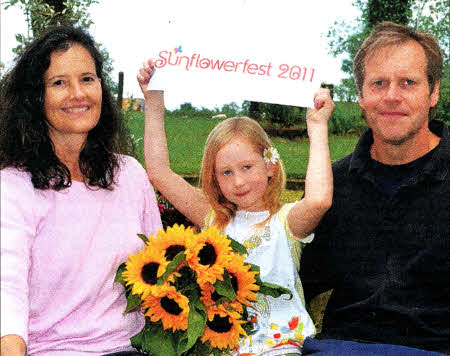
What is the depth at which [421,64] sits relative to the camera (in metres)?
2.70

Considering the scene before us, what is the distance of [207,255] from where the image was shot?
84.5 inches

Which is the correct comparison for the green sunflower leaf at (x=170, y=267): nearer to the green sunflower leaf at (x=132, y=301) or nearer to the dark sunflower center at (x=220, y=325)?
the green sunflower leaf at (x=132, y=301)

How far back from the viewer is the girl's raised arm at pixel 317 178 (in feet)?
8.41

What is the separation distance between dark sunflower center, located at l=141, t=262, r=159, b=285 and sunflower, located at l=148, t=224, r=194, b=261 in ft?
0.18

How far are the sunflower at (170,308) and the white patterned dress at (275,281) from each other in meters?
0.43

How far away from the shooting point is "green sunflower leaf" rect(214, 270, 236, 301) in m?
2.13

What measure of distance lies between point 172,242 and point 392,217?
105 cm

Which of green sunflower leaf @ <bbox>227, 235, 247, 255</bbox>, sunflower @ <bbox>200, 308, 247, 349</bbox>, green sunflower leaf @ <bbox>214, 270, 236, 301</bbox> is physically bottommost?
sunflower @ <bbox>200, 308, 247, 349</bbox>

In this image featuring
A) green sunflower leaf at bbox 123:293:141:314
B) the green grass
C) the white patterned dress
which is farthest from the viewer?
the green grass

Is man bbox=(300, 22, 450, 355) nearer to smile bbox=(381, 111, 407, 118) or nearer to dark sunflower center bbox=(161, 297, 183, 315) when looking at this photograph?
smile bbox=(381, 111, 407, 118)

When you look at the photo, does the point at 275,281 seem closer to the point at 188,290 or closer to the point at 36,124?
the point at 188,290

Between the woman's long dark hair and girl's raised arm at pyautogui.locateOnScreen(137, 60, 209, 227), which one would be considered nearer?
the woman's long dark hair

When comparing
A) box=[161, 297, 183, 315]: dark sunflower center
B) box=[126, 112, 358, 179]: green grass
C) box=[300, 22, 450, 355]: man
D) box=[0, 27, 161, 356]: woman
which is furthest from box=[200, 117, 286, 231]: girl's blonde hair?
box=[126, 112, 358, 179]: green grass

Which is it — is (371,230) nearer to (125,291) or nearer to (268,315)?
(268,315)
